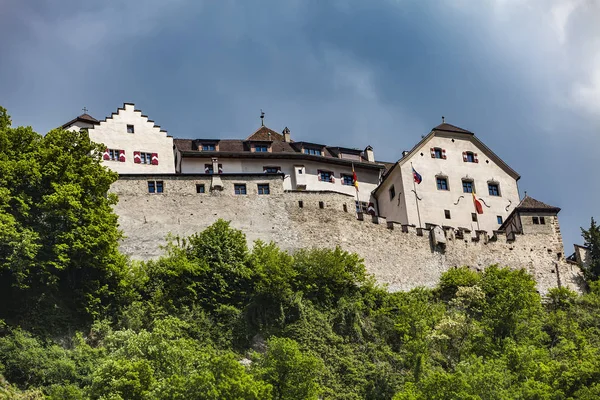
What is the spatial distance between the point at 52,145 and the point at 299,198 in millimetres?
12839

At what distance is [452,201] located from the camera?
5619 centimetres

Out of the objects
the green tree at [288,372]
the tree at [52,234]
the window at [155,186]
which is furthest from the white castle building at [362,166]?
the green tree at [288,372]

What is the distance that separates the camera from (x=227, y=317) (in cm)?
4316

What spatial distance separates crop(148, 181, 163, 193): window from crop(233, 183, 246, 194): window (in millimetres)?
3685

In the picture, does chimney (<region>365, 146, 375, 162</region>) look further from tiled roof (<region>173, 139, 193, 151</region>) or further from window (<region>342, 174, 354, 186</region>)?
tiled roof (<region>173, 139, 193, 151</region>)

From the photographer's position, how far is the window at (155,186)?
49125 millimetres

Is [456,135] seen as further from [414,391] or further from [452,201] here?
[414,391]

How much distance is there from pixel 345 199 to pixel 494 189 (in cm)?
1076

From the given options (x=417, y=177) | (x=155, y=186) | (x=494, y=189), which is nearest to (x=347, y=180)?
(x=417, y=177)

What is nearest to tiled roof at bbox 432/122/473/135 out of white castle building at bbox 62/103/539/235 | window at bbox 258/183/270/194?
white castle building at bbox 62/103/539/235

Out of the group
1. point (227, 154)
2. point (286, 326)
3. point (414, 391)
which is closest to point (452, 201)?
point (227, 154)

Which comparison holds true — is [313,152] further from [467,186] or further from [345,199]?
[467,186]

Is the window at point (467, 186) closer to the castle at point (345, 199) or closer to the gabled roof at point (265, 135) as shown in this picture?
the castle at point (345, 199)

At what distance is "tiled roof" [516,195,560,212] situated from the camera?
179 feet
